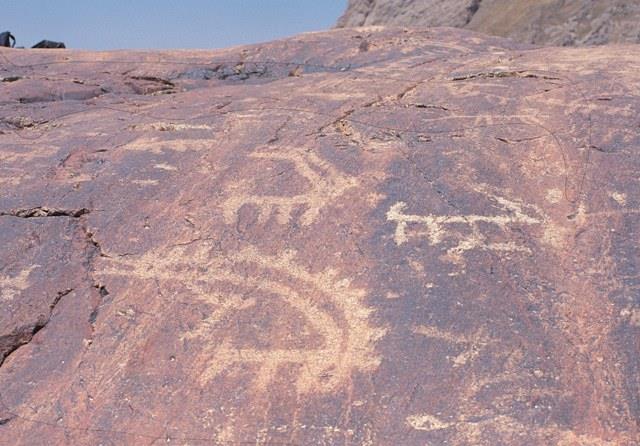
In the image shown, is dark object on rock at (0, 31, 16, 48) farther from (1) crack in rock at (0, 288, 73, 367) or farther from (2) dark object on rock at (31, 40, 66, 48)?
(1) crack in rock at (0, 288, 73, 367)

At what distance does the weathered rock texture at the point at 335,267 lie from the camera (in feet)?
6.31

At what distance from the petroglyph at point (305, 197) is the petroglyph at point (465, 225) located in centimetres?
27

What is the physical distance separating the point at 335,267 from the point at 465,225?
490mm

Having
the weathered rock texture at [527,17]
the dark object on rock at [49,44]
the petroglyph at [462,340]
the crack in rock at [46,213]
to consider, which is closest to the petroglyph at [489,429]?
the petroglyph at [462,340]

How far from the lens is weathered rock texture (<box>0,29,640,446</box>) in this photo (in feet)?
6.31

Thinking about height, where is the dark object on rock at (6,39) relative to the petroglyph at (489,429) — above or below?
above

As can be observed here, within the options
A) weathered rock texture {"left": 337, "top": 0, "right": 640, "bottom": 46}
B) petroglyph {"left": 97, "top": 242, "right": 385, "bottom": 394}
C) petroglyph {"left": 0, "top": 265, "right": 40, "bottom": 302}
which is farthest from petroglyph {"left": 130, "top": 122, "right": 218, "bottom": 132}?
weathered rock texture {"left": 337, "top": 0, "right": 640, "bottom": 46}

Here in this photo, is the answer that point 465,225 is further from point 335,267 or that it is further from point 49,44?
point 49,44

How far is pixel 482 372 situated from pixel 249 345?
70cm

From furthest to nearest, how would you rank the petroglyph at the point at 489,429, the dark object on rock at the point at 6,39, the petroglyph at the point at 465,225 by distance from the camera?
the dark object on rock at the point at 6,39, the petroglyph at the point at 465,225, the petroglyph at the point at 489,429

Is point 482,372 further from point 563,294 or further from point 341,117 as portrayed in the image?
point 341,117

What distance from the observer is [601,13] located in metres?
11.5

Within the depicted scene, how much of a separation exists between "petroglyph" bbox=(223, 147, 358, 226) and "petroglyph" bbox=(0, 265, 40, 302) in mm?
738

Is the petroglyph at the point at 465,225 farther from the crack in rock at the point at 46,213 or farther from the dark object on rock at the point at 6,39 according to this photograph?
the dark object on rock at the point at 6,39
